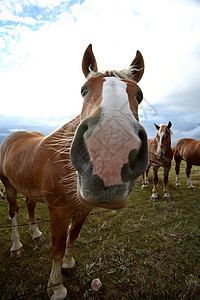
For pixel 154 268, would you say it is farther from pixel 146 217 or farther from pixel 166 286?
pixel 146 217

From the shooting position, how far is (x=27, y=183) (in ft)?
8.00

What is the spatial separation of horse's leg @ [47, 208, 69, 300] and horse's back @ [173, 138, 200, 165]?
7459mm

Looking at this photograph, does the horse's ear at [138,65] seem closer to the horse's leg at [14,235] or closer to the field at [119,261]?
the field at [119,261]

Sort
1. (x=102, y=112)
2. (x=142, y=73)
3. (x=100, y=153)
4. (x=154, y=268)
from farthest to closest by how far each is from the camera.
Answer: (x=154, y=268) → (x=142, y=73) → (x=102, y=112) → (x=100, y=153)

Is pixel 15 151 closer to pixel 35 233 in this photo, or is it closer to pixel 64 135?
pixel 64 135

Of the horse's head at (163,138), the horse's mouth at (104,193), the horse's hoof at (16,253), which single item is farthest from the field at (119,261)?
the horse's head at (163,138)

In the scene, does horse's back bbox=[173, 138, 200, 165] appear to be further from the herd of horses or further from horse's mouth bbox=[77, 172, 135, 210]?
horse's mouth bbox=[77, 172, 135, 210]

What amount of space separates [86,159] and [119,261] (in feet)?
9.06

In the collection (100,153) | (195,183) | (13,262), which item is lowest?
(195,183)

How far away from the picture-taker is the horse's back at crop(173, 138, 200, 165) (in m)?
7.29

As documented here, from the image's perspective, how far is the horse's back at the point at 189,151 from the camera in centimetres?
729

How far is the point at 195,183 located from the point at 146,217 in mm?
5339

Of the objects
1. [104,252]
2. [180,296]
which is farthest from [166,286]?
[104,252]

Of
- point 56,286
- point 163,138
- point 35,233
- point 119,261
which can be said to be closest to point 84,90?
point 56,286
